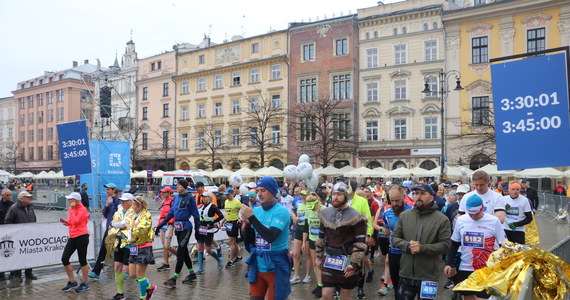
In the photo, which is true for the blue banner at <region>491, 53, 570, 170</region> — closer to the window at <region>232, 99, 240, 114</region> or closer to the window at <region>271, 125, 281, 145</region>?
the window at <region>271, 125, 281, 145</region>

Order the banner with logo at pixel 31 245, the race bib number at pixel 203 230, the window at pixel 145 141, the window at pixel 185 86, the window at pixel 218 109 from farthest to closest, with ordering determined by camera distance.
Result: the window at pixel 145 141, the window at pixel 185 86, the window at pixel 218 109, the race bib number at pixel 203 230, the banner with logo at pixel 31 245

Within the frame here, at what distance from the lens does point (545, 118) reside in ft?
17.7

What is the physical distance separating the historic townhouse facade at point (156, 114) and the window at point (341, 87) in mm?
20178

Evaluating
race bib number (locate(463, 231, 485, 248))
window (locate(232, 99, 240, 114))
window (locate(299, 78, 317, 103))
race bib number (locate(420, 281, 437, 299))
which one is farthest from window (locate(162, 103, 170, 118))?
race bib number (locate(420, 281, 437, 299))

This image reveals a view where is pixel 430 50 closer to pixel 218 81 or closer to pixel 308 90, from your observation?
pixel 308 90

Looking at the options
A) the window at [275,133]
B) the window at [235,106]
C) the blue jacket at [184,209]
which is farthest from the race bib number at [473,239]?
the window at [235,106]

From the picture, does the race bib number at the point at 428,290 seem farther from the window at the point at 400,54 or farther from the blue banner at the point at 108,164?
the window at the point at 400,54

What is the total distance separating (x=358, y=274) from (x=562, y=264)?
2.32m

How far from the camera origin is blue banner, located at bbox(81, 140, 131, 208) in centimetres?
1964

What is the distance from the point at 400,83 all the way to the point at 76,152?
3100 cm

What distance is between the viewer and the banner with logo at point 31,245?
32.3 ft

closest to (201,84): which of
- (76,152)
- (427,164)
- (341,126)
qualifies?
(341,126)

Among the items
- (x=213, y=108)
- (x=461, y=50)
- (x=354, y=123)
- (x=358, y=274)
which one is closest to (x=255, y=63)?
(x=213, y=108)

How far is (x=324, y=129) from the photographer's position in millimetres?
39344
